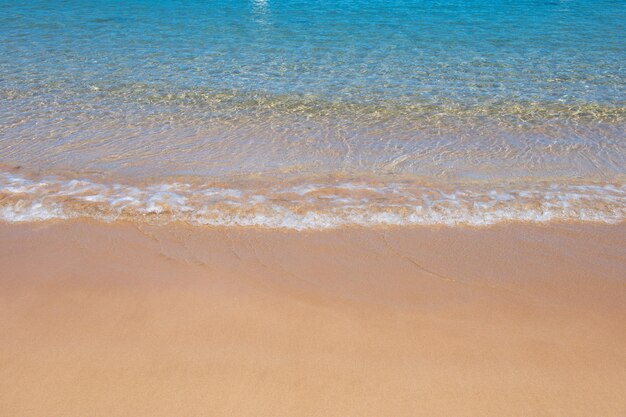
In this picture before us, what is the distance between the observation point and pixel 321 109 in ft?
22.9

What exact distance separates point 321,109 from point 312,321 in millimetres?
4415

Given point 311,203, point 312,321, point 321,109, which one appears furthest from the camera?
point 321,109

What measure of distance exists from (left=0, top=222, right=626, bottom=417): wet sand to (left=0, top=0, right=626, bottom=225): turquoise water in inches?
19.8

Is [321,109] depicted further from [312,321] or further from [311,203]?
[312,321]

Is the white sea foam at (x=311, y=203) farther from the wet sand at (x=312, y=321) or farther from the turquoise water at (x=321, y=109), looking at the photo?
the wet sand at (x=312, y=321)

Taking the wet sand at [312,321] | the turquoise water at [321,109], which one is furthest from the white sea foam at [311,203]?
the wet sand at [312,321]

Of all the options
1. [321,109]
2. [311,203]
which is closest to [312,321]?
[311,203]

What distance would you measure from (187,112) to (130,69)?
2.55 meters

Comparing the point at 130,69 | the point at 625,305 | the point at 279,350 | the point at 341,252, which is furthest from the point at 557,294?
the point at 130,69

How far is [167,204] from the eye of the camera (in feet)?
14.3

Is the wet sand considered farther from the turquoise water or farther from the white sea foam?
the turquoise water

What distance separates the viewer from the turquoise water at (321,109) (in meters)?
4.85

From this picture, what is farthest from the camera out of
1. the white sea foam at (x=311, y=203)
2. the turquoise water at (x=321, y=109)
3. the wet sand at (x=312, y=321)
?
the turquoise water at (x=321, y=109)

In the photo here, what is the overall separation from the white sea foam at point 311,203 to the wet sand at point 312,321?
0.18m
